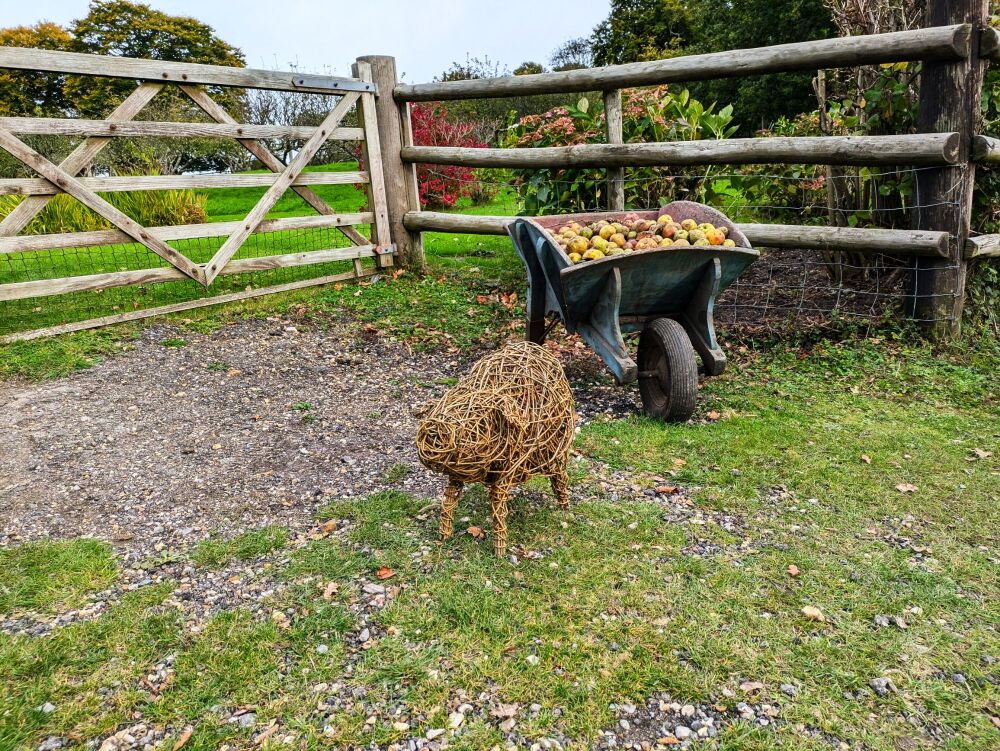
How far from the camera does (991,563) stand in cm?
329

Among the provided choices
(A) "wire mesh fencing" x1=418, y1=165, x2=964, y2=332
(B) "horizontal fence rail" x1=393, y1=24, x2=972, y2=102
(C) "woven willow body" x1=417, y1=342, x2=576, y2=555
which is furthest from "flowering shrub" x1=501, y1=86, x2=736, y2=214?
(C) "woven willow body" x1=417, y1=342, x2=576, y2=555

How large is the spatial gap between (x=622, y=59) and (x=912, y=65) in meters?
29.9

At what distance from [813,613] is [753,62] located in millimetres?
4745

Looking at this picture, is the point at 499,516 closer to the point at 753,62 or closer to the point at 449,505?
the point at 449,505

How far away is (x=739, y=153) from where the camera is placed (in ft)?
19.8

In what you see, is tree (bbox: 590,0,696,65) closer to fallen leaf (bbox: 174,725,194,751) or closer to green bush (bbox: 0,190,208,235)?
green bush (bbox: 0,190,208,235)

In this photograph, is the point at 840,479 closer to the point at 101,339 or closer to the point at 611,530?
the point at 611,530

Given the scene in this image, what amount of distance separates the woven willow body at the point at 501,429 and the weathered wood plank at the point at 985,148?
410 centimetres

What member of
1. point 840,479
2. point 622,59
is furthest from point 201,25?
point 840,479

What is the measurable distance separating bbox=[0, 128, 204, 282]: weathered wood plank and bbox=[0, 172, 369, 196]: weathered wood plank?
0.28ft

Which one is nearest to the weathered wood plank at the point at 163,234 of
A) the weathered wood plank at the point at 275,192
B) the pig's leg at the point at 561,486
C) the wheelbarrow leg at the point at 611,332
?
the weathered wood plank at the point at 275,192

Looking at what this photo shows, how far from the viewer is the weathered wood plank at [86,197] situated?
568cm

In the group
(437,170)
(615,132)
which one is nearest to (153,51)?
(437,170)

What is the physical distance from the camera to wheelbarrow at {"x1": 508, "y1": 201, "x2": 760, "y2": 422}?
15.1ft
